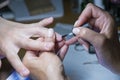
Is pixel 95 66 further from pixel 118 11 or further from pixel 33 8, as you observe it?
pixel 33 8

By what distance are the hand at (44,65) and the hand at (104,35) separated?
122mm

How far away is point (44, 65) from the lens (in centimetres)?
64

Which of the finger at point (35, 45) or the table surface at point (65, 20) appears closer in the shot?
the finger at point (35, 45)

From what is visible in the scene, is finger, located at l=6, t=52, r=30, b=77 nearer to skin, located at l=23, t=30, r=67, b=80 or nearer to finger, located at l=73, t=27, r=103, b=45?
skin, located at l=23, t=30, r=67, b=80

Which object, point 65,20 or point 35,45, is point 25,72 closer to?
point 35,45

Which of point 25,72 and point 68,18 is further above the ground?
point 25,72

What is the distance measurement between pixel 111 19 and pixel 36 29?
23 centimetres

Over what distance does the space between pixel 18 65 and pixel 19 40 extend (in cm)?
7

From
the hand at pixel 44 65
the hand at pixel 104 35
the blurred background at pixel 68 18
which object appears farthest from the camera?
the blurred background at pixel 68 18

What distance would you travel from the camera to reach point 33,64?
0.67 metres

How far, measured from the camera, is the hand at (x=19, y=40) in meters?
0.68

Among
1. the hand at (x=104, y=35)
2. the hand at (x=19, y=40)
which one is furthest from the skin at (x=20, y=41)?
the hand at (x=104, y=35)

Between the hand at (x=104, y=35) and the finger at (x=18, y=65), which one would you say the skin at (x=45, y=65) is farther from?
the hand at (x=104, y=35)

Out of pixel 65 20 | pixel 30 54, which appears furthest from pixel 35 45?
pixel 65 20
